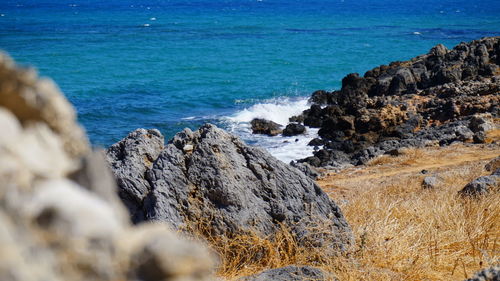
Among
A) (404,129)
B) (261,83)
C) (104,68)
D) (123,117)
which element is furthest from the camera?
(104,68)

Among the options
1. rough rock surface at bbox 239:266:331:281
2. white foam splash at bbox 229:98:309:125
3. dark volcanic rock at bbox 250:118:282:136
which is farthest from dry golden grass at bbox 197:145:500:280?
white foam splash at bbox 229:98:309:125

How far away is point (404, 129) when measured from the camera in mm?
22875

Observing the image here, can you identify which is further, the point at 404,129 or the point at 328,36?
the point at 328,36

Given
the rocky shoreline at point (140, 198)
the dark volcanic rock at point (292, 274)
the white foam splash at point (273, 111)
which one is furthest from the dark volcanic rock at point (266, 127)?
the dark volcanic rock at point (292, 274)

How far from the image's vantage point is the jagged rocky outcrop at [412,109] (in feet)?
68.0

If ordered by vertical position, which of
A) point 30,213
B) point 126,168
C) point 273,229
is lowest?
point 273,229

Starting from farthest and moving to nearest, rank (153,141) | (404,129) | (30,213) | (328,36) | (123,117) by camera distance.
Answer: (328,36)
(123,117)
(404,129)
(153,141)
(30,213)

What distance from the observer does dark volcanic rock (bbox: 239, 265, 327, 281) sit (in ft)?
14.8

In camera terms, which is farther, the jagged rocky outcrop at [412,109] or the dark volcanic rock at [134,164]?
the jagged rocky outcrop at [412,109]

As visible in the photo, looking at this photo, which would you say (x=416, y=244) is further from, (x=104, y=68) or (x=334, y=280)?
(x=104, y=68)

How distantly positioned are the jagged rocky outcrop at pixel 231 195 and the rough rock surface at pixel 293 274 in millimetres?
1109

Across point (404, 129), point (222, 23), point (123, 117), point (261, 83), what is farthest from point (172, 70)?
point (222, 23)

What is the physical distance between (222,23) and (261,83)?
130ft

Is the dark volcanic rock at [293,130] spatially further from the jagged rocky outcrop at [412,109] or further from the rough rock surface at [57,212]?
the rough rock surface at [57,212]
